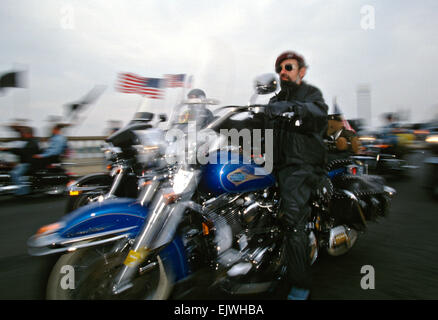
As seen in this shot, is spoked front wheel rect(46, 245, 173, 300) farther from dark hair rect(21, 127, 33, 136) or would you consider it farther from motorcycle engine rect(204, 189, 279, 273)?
dark hair rect(21, 127, 33, 136)

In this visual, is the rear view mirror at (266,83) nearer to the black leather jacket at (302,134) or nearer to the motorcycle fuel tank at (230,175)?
the black leather jacket at (302,134)

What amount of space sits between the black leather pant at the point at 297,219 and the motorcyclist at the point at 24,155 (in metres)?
6.69

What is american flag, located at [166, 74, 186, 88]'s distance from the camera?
2.91 metres

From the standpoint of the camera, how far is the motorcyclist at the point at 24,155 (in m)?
7.55

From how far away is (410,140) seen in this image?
1051 cm

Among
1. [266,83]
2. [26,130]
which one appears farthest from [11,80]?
[266,83]

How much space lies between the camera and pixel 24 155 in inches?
302

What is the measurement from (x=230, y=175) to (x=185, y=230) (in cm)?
52

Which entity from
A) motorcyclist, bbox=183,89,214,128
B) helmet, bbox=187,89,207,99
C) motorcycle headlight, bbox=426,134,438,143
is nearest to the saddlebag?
motorcyclist, bbox=183,89,214,128

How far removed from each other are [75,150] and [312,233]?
1037cm

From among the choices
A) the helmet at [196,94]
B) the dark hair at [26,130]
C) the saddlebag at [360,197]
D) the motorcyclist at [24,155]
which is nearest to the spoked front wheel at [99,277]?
the helmet at [196,94]

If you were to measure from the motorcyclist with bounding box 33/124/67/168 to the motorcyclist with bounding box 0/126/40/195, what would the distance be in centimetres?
22
